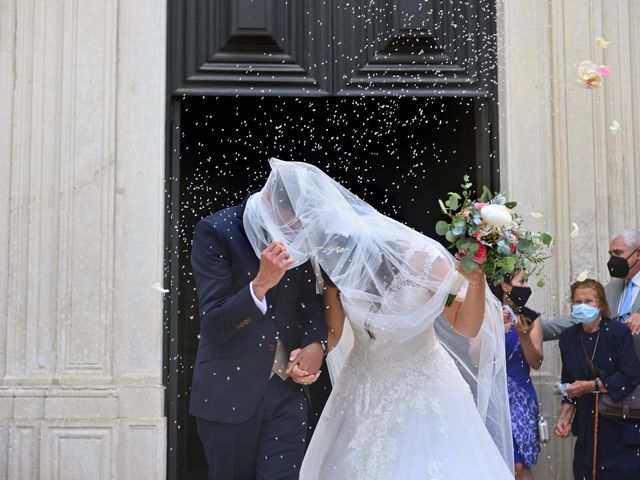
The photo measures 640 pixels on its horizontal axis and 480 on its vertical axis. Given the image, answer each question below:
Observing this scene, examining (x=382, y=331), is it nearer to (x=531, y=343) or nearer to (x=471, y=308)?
(x=471, y=308)

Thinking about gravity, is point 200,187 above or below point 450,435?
above

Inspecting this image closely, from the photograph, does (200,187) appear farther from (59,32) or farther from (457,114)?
(59,32)

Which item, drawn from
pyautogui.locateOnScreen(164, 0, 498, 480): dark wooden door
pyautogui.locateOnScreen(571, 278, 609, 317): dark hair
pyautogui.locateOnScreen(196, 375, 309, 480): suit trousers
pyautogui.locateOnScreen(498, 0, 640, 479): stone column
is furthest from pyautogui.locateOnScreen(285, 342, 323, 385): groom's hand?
pyautogui.locateOnScreen(498, 0, 640, 479): stone column

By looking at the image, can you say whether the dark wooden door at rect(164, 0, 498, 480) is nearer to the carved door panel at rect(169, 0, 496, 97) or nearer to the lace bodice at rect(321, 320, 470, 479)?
the carved door panel at rect(169, 0, 496, 97)

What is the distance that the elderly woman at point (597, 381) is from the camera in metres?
6.88

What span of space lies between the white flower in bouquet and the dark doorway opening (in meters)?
4.87

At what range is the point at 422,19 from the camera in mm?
8461

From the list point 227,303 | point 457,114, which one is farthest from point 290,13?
point 227,303

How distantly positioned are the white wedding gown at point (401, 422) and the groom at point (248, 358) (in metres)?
0.30

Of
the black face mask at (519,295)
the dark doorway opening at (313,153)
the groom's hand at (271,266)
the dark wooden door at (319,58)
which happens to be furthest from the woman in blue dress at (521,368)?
the dark doorway opening at (313,153)

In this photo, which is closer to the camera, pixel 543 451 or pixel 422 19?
pixel 543 451

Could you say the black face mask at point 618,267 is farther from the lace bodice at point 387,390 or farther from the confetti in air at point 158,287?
the confetti in air at point 158,287

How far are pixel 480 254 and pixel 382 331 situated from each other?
1.97 feet

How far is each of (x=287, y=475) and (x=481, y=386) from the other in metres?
1.32
